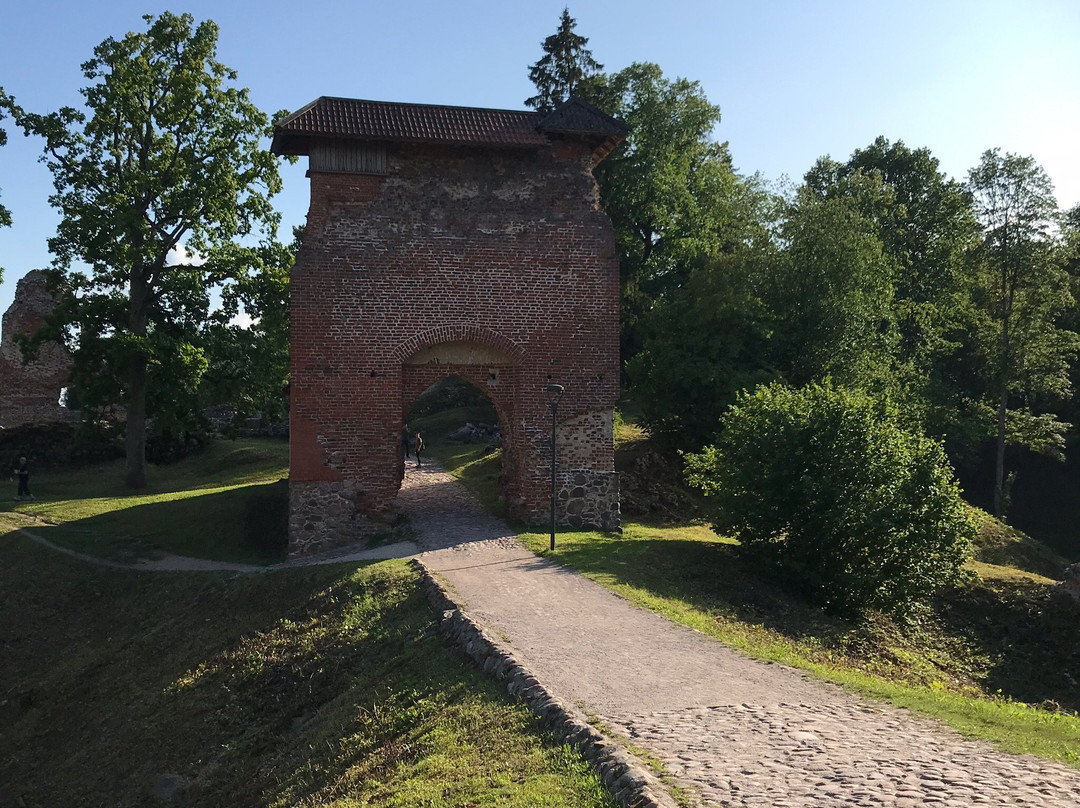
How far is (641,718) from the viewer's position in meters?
8.46

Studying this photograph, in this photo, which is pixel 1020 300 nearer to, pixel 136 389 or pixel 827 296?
pixel 827 296

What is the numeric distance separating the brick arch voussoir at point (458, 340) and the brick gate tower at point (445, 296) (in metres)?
0.03

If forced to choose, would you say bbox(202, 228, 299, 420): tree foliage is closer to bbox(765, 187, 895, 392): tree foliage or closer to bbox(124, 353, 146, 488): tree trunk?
bbox(124, 353, 146, 488): tree trunk

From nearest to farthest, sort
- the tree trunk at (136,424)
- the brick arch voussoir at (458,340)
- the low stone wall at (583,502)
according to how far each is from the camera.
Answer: the brick arch voussoir at (458,340) < the low stone wall at (583,502) < the tree trunk at (136,424)

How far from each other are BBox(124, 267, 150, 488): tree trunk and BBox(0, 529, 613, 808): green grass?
25.9 feet

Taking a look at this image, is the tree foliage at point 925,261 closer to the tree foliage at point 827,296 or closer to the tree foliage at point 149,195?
the tree foliage at point 827,296

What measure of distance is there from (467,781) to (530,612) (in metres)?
4.89

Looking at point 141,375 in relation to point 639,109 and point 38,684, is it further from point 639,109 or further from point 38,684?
point 639,109


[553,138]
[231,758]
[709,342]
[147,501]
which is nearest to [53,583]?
[147,501]

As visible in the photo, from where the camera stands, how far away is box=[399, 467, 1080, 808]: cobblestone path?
6809 millimetres

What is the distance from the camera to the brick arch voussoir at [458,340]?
63.0 ft

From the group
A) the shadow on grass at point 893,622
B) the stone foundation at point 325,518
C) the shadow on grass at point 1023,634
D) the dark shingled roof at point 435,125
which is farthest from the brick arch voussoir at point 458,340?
the shadow on grass at point 1023,634

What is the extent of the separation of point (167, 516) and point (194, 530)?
4.66ft

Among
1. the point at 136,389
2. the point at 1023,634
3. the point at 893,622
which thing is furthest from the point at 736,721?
the point at 136,389
